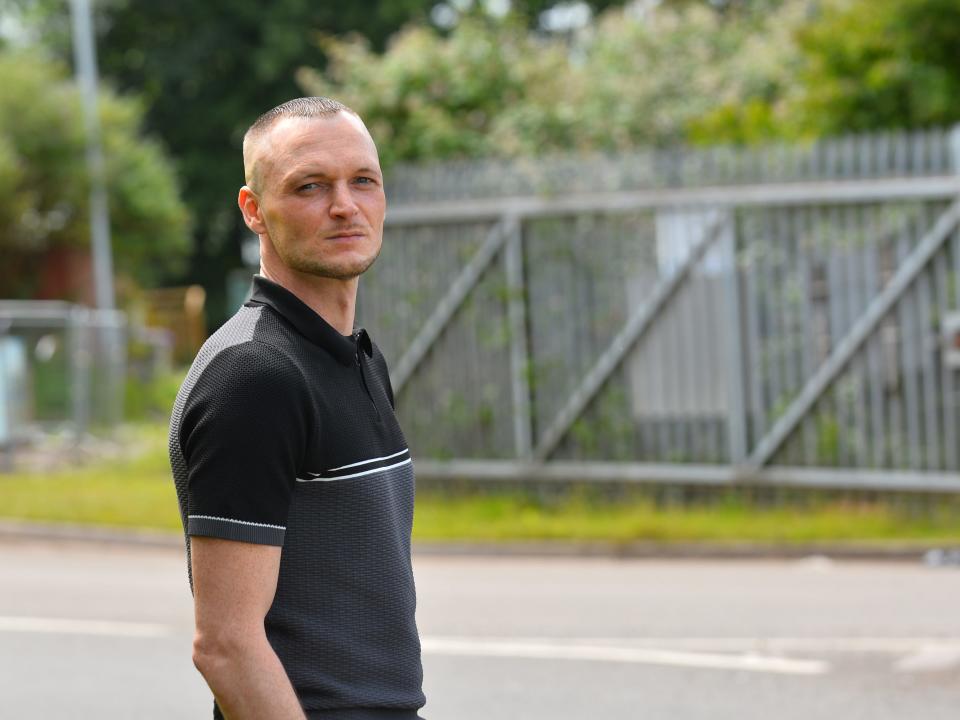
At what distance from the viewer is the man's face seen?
8.30ft

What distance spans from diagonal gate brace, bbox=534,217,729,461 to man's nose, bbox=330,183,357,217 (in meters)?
10.5

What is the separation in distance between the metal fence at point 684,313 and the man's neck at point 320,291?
10.1 metres

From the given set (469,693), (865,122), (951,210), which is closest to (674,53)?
(865,122)

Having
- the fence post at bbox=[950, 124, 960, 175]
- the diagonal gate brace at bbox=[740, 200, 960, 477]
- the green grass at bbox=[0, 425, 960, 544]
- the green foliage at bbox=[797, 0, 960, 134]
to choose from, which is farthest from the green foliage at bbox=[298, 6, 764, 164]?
the fence post at bbox=[950, 124, 960, 175]

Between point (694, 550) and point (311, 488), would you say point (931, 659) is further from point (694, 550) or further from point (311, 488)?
point (311, 488)

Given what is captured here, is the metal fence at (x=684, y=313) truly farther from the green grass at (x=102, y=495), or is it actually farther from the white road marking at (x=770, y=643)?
the white road marking at (x=770, y=643)

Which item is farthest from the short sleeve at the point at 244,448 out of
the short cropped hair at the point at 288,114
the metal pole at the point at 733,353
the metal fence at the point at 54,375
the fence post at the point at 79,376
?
the fence post at the point at 79,376

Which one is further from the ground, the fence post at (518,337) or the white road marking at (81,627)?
the fence post at (518,337)

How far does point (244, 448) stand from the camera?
91.4 inches

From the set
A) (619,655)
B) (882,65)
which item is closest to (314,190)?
(619,655)

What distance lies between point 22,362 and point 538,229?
7756mm

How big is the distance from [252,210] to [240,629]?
2.11ft

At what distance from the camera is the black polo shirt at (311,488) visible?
2332 mm

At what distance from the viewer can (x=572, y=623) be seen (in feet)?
30.5
